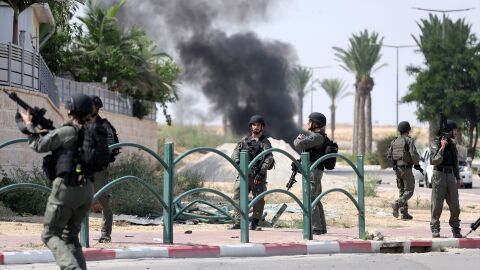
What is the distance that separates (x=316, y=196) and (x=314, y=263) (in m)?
2.23

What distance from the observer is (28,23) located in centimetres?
3331

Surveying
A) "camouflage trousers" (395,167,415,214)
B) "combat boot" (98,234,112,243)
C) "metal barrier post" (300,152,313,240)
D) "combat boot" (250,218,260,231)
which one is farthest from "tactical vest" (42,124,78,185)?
"camouflage trousers" (395,167,415,214)

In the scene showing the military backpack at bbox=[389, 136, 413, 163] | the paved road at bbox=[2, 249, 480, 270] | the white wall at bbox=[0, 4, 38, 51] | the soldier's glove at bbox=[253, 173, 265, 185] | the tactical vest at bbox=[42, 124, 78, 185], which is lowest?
the paved road at bbox=[2, 249, 480, 270]

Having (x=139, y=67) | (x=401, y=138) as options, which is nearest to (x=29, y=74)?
(x=401, y=138)

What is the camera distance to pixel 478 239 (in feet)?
42.7

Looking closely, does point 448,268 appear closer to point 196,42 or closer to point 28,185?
point 28,185

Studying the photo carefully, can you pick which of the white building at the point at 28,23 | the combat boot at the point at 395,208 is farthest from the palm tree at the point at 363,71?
the combat boot at the point at 395,208

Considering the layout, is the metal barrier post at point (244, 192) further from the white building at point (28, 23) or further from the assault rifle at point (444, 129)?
the white building at point (28, 23)

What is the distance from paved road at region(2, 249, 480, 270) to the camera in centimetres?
1011

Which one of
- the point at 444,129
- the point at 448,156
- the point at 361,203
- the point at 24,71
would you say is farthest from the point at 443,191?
the point at 24,71

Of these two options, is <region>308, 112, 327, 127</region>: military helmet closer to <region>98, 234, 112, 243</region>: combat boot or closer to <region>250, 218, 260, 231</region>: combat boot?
<region>250, 218, 260, 231</region>: combat boot

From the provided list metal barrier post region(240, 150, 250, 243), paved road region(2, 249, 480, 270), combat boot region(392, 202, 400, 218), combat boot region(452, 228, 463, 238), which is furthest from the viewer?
combat boot region(392, 202, 400, 218)

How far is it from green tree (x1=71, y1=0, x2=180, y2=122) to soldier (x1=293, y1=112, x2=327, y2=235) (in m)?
29.2

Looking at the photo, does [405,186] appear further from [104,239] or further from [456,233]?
[104,239]
